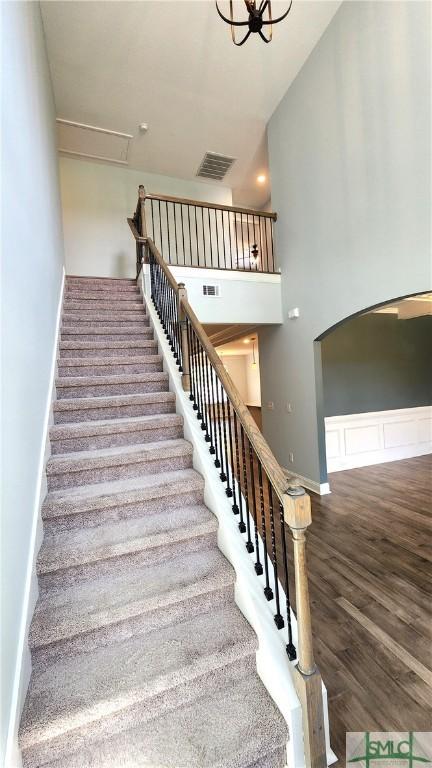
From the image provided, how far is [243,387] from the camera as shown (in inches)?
518

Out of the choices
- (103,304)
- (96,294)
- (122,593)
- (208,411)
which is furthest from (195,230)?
(122,593)

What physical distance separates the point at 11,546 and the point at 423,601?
2604 mm

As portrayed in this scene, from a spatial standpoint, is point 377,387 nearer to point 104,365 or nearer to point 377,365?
point 377,365

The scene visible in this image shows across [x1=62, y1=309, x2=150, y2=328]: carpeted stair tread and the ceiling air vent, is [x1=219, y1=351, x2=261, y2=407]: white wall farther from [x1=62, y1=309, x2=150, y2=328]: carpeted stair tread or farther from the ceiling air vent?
[x1=62, y1=309, x2=150, y2=328]: carpeted stair tread

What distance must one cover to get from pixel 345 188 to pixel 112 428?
359cm

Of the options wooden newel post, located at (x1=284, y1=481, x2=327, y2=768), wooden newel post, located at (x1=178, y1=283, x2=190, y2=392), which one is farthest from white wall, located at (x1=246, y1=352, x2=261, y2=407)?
wooden newel post, located at (x1=284, y1=481, x2=327, y2=768)

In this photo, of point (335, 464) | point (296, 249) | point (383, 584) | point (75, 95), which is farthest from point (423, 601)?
point (75, 95)

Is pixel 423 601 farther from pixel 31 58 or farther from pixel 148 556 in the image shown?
pixel 31 58

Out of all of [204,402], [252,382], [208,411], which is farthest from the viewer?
[252,382]

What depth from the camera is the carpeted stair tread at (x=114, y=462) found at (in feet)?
7.02

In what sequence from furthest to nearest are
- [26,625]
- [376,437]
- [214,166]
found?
[214,166] → [376,437] → [26,625]

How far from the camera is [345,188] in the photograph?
376 centimetres

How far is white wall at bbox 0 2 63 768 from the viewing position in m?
1.22

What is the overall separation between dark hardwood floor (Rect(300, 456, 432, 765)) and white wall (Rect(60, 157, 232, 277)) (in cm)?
548
